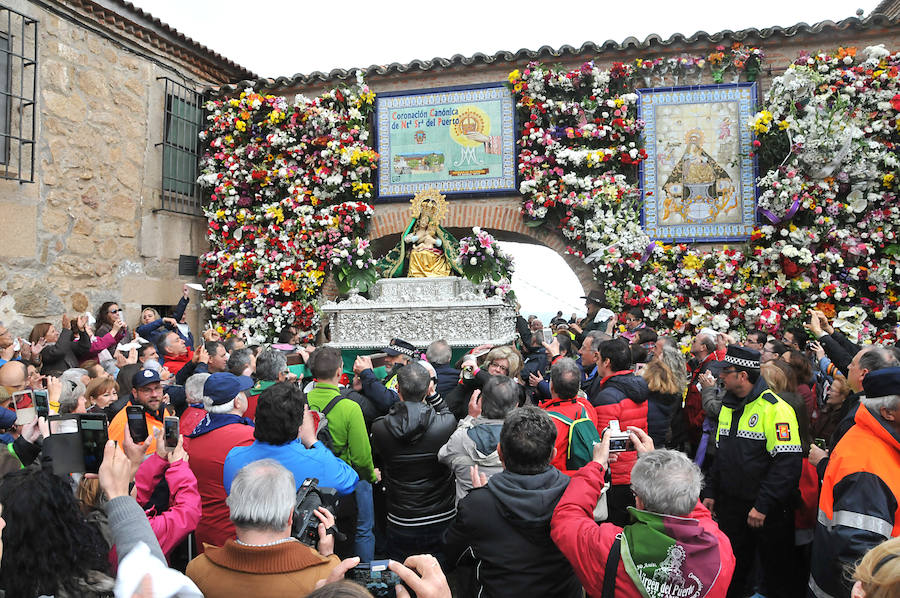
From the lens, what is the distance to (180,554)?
3.29 meters

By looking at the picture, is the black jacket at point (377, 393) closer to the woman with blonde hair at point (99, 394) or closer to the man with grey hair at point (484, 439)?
the man with grey hair at point (484, 439)

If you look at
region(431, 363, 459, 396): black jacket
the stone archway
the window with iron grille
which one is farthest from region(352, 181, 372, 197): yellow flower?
region(431, 363, 459, 396): black jacket

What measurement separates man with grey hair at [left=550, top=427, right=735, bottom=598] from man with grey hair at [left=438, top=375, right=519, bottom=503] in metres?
0.92

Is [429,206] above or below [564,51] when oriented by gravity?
below

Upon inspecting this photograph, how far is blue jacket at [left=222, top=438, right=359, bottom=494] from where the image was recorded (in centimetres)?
284

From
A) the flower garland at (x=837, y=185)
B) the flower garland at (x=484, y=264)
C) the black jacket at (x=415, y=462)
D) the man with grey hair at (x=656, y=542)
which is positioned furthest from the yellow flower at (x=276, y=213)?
the man with grey hair at (x=656, y=542)

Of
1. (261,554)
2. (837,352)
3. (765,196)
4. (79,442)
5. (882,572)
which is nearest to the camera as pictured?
(882,572)

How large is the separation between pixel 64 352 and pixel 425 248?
4816 mm

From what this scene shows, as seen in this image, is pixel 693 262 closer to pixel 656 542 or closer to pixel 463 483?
pixel 463 483

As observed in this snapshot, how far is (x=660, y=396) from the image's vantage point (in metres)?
4.57

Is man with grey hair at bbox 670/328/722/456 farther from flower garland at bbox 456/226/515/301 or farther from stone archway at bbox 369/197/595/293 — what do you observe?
stone archway at bbox 369/197/595/293

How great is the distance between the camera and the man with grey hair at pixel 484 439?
3.22 metres

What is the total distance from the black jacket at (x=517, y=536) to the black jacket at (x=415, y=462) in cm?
113

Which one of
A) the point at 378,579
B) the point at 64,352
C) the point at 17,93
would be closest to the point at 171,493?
the point at 378,579
